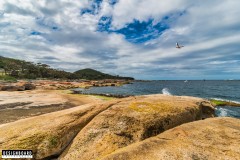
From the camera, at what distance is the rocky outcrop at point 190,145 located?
7152 mm

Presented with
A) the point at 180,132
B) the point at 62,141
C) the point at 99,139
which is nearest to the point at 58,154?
the point at 62,141

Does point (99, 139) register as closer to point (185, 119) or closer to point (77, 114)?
point (77, 114)

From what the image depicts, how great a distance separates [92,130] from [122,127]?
5.93 ft

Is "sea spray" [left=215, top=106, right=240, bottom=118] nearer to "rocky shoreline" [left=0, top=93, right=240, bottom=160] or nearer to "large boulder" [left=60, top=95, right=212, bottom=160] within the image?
"rocky shoreline" [left=0, top=93, right=240, bottom=160]

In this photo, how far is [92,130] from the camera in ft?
33.0

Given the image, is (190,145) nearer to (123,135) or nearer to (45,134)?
(123,135)

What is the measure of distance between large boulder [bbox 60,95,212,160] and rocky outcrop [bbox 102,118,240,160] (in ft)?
3.11

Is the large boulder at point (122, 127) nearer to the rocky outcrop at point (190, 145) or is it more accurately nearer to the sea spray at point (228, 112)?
the rocky outcrop at point (190, 145)

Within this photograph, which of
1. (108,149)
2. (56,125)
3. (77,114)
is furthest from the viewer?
(77,114)

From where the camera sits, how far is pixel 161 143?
812 cm

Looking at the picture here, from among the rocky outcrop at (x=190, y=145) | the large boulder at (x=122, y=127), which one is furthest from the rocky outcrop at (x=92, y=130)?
the rocky outcrop at (x=190, y=145)

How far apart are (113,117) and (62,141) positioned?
3.26 metres

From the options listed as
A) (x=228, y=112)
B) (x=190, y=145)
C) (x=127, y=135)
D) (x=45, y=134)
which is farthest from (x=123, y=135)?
(x=228, y=112)

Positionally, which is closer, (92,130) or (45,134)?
(45,134)
